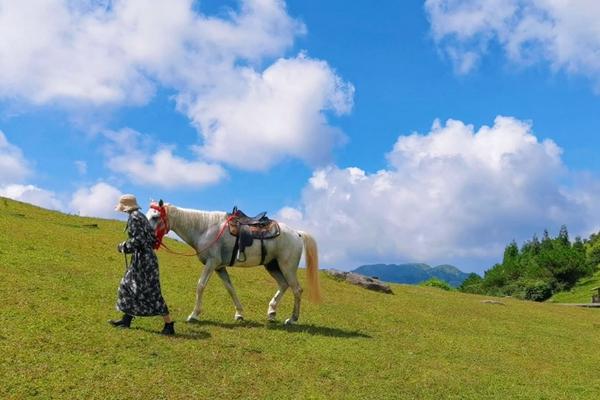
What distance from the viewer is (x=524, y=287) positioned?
7594cm

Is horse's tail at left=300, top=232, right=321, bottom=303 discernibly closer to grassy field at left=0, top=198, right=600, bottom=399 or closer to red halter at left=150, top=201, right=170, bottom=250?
grassy field at left=0, top=198, right=600, bottom=399

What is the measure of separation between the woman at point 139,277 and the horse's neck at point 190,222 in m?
1.81

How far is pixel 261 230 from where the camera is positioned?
15055mm

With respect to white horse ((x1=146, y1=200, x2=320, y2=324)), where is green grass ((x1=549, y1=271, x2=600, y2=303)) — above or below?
above

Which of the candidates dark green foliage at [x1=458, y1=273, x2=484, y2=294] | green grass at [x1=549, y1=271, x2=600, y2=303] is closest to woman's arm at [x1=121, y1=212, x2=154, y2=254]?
green grass at [x1=549, y1=271, x2=600, y2=303]

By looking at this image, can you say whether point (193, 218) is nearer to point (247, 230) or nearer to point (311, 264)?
point (247, 230)

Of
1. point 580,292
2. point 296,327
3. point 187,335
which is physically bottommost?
point 187,335

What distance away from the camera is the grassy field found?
32.0 ft

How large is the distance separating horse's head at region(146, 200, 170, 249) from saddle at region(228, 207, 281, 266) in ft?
5.56

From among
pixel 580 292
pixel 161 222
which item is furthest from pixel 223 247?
pixel 580 292

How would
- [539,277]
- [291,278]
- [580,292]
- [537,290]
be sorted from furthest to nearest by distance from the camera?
[539,277], [537,290], [580,292], [291,278]

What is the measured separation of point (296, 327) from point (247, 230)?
2923mm

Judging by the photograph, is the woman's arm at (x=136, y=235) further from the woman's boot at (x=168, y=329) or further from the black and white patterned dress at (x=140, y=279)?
the woman's boot at (x=168, y=329)

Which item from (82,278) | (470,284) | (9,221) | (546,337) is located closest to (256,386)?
(82,278)
